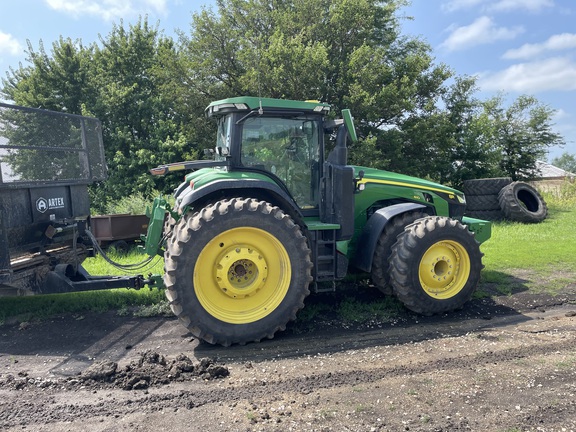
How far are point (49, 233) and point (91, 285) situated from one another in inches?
35.0

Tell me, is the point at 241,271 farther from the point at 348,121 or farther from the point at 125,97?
the point at 125,97

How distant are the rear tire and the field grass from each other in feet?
1.12

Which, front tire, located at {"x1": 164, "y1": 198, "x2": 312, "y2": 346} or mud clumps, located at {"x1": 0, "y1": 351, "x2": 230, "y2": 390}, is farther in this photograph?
front tire, located at {"x1": 164, "y1": 198, "x2": 312, "y2": 346}

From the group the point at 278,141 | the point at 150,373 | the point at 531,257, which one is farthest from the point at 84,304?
the point at 531,257

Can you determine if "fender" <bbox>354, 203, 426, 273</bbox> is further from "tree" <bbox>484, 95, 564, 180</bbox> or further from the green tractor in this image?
"tree" <bbox>484, 95, 564, 180</bbox>

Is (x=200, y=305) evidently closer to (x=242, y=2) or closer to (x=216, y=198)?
(x=216, y=198)

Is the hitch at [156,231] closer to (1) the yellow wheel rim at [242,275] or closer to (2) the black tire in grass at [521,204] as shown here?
(1) the yellow wheel rim at [242,275]

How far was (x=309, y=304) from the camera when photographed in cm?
607

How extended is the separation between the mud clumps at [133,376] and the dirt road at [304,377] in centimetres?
1

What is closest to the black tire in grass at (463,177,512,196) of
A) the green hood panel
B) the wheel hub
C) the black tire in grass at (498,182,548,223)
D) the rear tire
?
the black tire in grass at (498,182,548,223)

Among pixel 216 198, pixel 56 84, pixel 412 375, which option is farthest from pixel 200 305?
pixel 56 84

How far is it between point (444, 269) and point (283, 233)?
2.22 metres

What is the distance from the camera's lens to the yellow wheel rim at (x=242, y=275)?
482 centimetres

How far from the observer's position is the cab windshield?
17.8 ft
